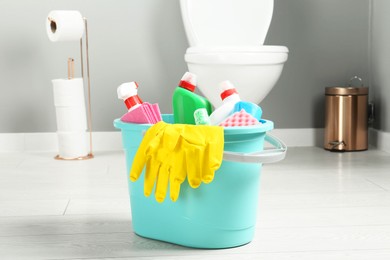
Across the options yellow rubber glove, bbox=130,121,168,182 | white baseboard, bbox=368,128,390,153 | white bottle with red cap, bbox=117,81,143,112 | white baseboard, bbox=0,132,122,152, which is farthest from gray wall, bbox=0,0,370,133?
yellow rubber glove, bbox=130,121,168,182

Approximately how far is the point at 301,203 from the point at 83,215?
0.59 m

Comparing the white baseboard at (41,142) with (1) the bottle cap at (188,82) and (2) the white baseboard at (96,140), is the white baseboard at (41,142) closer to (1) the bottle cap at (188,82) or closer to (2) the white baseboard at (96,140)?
(2) the white baseboard at (96,140)

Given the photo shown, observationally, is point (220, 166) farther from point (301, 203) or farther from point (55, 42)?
point (55, 42)

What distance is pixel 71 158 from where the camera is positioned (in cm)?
248

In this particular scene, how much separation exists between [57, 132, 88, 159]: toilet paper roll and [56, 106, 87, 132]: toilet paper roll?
1.0 inches

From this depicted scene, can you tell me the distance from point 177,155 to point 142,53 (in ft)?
5.15

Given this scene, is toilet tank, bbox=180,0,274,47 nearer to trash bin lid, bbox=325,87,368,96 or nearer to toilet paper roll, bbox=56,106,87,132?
trash bin lid, bbox=325,87,368,96

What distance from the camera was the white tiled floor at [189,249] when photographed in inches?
50.5

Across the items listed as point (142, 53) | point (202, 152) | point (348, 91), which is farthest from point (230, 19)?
point (202, 152)

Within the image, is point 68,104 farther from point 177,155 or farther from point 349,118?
point 177,155

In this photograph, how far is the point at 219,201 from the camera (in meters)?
1.25

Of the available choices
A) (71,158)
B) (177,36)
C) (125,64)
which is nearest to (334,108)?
(177,36)

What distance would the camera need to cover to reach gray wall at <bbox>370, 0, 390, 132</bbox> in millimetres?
2609

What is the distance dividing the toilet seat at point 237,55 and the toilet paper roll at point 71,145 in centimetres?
63
